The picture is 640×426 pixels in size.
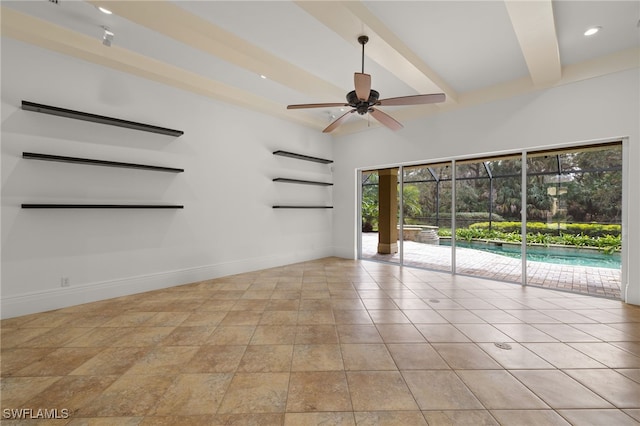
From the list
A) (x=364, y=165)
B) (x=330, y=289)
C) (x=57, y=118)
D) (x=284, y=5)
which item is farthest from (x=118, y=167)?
(x=364, y=165)

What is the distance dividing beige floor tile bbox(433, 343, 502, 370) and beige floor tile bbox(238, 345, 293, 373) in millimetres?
1302

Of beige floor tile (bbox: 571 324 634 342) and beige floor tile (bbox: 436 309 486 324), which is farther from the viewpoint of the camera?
beige floor tile (bbox: 436 309 486 324)

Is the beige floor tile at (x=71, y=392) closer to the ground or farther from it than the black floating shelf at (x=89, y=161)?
closer to the ground

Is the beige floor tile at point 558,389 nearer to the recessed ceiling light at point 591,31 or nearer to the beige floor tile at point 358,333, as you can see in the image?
the beige floor tile at point 358,333

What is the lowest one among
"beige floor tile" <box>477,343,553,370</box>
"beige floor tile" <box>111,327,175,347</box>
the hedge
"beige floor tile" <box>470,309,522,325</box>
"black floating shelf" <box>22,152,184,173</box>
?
"beige floor tile" <box>111,327,175,347</box>

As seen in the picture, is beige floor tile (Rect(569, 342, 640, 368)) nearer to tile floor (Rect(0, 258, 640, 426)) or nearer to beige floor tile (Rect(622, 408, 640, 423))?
tile floor (Rect(0, 258, 640, 426))

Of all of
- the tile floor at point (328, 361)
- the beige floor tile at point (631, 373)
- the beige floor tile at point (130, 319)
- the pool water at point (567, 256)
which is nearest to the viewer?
the tile floor at point (328, 361)

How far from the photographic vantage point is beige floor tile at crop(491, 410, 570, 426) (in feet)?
5.12

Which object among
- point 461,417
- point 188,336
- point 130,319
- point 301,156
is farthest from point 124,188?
point 461,417

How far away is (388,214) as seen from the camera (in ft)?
23.5

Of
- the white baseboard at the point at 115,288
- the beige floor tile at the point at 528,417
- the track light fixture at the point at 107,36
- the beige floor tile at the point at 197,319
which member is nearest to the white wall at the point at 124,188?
the white baseboard at the point at 115,288

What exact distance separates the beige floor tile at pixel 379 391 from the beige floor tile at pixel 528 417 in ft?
1.60

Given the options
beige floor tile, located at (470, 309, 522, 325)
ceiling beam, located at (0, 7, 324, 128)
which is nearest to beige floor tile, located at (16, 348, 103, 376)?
ceiling beam, located at (0, 7, 324, 128)

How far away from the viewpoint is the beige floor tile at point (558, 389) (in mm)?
1723
